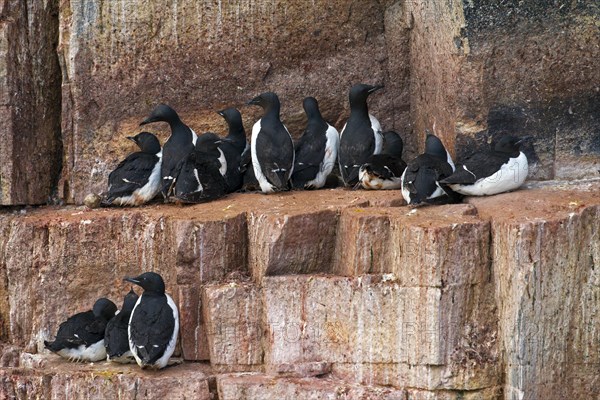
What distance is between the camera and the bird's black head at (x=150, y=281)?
1165 cm

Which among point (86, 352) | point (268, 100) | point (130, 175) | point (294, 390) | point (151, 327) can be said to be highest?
point (268, 100)

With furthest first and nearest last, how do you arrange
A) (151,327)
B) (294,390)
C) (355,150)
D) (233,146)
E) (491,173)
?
(233,146), (355,150), (491,173), (151,327), (294,390)

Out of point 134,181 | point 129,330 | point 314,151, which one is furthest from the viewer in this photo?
point 314,151

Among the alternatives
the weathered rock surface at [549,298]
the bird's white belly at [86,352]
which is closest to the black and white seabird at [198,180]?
the bird's white belly at [86,352]

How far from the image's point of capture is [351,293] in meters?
11.2

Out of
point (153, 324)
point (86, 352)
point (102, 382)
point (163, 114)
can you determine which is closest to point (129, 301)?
point (86, 352)

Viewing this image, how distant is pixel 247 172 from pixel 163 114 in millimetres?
969

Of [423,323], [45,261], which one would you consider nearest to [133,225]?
[45,261]

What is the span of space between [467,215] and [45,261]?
398 cm

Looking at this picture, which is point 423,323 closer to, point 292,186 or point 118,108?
point 292,186

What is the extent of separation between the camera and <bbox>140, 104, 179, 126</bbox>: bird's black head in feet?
43.4

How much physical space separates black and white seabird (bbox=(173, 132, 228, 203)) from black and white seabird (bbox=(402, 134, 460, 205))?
5.71 feet

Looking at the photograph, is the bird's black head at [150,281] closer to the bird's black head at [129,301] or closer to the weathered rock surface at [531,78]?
the bird's black head at [129,301]

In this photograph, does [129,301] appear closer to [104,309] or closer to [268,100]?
[104,309]
